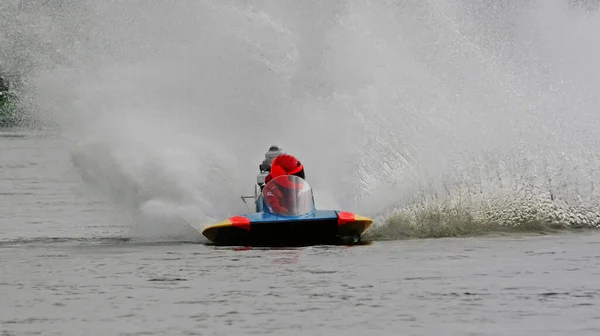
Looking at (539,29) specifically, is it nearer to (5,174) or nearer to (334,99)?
(334,99)

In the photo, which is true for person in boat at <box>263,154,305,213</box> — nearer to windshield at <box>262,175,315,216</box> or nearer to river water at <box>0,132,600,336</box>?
windshield at <box>262,175,315,216</box>

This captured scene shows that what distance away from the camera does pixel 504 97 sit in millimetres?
26641

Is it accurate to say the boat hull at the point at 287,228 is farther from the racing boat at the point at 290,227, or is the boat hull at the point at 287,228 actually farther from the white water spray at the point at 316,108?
the white water spray at the point at 316,108

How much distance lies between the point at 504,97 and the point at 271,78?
4408mm

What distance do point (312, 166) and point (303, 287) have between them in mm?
9823

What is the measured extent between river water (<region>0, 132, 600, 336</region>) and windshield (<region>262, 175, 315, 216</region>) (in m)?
1.02

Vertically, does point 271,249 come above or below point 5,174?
below

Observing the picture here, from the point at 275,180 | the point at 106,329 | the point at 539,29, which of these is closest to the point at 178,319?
the point at 106,329

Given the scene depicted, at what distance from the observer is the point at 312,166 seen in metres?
24.2

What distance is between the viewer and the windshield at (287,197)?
62.6 ft

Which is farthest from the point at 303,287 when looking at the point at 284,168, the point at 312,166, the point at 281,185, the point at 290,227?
the point at 312,166

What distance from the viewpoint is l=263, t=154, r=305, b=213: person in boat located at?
1919cm

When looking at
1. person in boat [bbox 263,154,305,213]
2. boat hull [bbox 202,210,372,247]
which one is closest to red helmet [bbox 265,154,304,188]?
person in boat [bbox 263,154,305,213]

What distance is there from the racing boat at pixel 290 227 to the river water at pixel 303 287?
286mm
